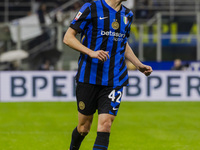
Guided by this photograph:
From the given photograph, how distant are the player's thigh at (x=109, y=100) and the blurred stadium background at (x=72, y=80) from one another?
2.12 meters

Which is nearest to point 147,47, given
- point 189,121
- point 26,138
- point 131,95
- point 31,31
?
point 131,95

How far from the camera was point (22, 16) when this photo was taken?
18406 mm

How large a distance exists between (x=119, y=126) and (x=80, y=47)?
4.87 m

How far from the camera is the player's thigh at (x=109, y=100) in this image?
175 inches

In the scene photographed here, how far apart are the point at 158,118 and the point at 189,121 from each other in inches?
32.5

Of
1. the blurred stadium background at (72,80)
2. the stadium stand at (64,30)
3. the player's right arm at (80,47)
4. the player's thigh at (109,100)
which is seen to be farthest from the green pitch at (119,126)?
the player's right arm at (80,47)

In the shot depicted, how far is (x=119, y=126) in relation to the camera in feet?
29.4

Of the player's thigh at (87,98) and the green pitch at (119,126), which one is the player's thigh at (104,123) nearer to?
the player's thigh at (87,98)

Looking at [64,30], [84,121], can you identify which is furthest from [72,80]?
[84,121]

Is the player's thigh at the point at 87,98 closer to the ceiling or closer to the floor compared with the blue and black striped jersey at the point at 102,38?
closer to the floor

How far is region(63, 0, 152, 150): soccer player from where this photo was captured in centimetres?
443

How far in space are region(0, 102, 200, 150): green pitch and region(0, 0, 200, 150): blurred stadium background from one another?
0.01 metres

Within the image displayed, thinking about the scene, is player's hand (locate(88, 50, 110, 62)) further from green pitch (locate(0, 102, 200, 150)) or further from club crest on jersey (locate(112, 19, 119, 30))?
green pitch (locate(0, 102, 200, 150))

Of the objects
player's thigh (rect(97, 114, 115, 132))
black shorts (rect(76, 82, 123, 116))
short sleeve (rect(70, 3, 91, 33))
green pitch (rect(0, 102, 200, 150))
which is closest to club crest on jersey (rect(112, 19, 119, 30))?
short sleeve (rect(70, 3, 91, 33))
